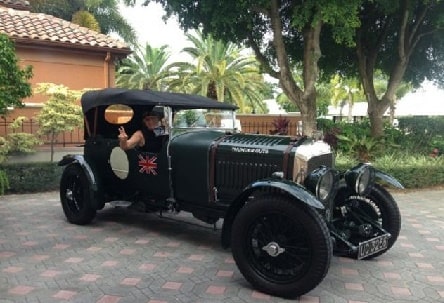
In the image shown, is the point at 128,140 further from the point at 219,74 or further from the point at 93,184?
the point at 219,74

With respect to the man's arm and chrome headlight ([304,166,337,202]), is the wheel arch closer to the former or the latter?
the man's arm

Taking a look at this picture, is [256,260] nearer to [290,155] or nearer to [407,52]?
[290,155]

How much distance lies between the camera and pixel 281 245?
3818 mm

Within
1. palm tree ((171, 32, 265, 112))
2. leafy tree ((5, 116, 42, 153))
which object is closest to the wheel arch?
leafy tree ((5, 116, 42, 153))

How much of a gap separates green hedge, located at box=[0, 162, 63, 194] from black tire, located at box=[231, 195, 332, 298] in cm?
600

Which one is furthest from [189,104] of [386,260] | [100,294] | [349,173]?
[386,260]

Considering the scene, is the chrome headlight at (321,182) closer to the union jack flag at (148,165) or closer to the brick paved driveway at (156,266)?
the brick paved driveway at (156,266)

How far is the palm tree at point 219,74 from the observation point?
22.6 meters

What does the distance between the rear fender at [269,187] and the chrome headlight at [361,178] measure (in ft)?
3.03

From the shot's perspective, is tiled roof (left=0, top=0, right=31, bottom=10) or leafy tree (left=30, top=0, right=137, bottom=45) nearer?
tiled roof (left=0, top=0, right=31, bottom=10)

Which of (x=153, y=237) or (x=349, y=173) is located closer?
(x=349, y=173)

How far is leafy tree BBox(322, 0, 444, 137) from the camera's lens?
10.9 metres

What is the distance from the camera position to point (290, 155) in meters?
4.29

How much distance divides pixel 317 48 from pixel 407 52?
9.57 ft
